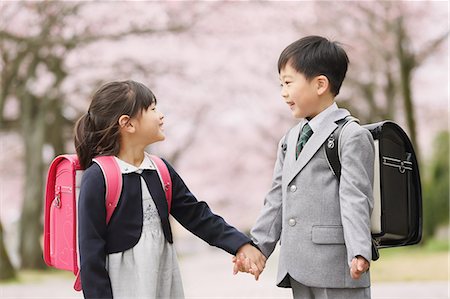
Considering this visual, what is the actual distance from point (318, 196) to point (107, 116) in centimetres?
92

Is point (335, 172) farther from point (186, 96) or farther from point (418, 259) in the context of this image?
point (186, 96)

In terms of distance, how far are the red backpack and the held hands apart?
15.5 inches

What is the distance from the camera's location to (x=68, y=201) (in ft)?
10.3

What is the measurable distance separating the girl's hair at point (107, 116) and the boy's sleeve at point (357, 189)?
84 cm

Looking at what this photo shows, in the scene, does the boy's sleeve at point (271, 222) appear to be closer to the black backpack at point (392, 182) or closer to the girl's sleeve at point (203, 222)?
the girl's sleeve at point (203, 222)

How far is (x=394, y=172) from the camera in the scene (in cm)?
313

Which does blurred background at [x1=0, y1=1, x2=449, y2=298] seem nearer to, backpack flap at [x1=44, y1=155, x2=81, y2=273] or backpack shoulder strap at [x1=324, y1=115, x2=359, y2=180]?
backpack flap at [x1=44, y1=155, x2=81, y2=273]

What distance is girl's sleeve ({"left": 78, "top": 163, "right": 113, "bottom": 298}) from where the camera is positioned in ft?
9.30

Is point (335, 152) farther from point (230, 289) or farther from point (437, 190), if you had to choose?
point (437, 190)

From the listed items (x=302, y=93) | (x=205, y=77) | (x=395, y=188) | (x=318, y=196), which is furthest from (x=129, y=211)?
(x=205, y=77)

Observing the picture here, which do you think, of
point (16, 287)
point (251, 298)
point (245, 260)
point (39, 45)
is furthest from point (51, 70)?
point (245, 260)

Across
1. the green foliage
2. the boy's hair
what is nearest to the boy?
the boy's hair

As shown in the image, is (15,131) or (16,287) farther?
(15,131)

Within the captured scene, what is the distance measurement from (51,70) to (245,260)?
10.3 meters
